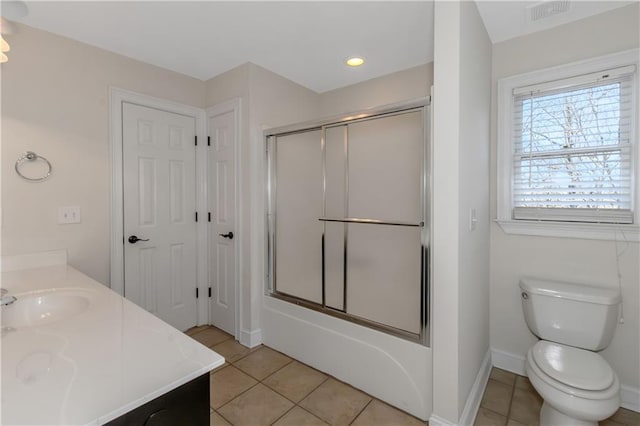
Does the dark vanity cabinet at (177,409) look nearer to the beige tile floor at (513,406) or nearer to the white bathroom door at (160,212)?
the beige tile floor at (513,406)

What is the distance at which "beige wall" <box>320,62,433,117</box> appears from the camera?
2678 millimetres

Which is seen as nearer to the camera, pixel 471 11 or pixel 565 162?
pixel 471 11

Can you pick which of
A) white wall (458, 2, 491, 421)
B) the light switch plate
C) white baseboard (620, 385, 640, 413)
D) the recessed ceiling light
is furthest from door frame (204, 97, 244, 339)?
white baseboard (620, 385, 640, 413)

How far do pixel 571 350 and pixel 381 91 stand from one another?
2403 mm

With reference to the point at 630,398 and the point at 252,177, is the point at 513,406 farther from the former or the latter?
the point at 252,177

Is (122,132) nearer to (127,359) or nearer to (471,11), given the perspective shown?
(127,359)

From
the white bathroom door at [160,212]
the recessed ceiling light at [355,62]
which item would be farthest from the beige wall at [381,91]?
the white bathroom door at [160,212]

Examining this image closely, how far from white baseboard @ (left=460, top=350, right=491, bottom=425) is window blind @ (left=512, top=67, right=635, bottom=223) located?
1.07 meters

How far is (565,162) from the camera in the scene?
2.03 metres

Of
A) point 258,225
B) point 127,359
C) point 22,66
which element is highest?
point 22,66

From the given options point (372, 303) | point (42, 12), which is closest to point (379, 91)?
point (372, 303)

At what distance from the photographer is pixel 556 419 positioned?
1573 mm

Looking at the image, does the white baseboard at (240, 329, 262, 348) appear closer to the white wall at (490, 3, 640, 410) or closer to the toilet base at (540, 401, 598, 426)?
the white wall at (490, 3, 640, 410)

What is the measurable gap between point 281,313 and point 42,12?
2.54m
